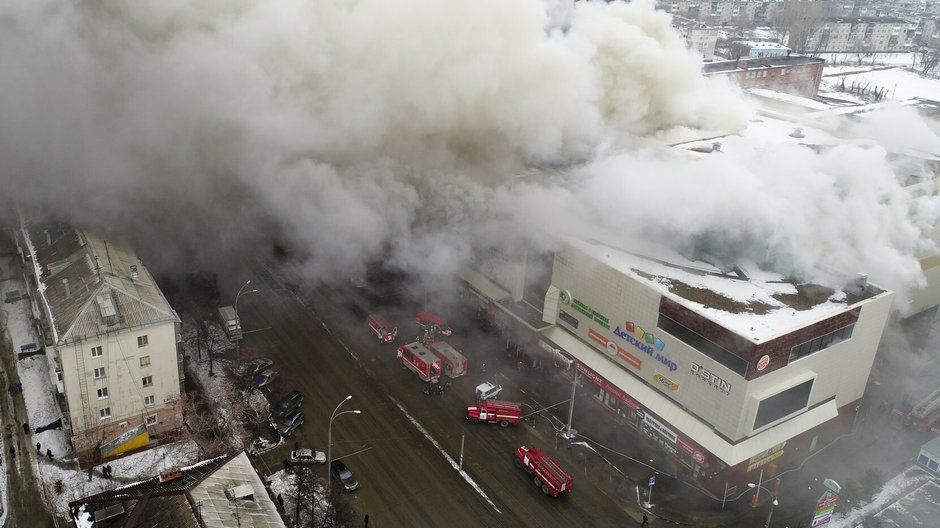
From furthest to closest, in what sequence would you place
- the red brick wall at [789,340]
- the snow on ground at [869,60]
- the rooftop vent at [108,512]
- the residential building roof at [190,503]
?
the snow on ground at [869,60] < the red brick wall at [789,340] < the rooftop vent at [108,512] < the residential building roof at [190,503]

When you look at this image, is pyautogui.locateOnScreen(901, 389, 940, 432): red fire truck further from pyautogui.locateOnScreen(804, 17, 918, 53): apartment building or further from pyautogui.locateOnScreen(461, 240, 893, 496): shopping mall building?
pyautogui.locateOnScreen(804, 17, 918, 53): apartment building

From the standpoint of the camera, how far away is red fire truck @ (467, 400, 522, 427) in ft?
65.7

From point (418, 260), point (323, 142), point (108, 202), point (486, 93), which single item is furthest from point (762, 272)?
point (108, 202)

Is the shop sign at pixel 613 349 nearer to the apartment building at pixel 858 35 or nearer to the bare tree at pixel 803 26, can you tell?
the bare tree at pixel 803 26

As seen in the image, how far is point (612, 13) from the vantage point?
24156 millimetres

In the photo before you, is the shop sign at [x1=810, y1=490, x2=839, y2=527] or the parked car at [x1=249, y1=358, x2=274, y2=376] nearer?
the shop sign at [x1=810, y1=490, x2=839, y2=527]

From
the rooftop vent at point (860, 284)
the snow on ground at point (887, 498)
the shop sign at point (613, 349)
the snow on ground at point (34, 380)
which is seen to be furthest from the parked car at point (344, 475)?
the rooftop vent at point (860, 284)

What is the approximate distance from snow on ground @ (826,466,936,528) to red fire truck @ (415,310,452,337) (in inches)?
517

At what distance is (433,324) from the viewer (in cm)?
2494

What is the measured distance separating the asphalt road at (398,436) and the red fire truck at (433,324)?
623 mm

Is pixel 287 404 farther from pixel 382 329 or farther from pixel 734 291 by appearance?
pixel 734 291

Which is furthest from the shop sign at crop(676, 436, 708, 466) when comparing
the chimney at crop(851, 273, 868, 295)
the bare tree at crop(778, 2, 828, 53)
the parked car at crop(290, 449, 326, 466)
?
the bare tree at crop(778, 2, 828, 53)

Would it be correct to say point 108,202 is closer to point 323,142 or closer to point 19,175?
point 19,175

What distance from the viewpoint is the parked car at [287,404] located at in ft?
66.3
